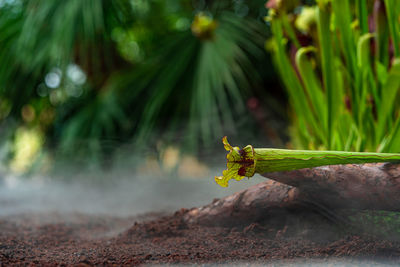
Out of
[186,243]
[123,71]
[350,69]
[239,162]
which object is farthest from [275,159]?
[123,71]

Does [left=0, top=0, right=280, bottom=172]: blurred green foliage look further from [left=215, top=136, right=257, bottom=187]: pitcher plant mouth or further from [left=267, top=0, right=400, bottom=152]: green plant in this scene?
[left=215, top=136, right=257, bottom=187]: pitcher plant mouth

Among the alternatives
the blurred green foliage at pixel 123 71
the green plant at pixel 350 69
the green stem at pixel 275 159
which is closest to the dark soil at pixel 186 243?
the green stem at pixel 275 159

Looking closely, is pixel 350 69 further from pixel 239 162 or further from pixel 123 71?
pixel 123 71

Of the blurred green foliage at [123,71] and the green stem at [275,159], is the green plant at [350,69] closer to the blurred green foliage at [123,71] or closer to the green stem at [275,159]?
the green stem at [275,159]

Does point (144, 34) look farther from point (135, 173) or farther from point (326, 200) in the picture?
point (326, 200)

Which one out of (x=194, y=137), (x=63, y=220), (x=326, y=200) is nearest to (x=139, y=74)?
(x=194, y=137)

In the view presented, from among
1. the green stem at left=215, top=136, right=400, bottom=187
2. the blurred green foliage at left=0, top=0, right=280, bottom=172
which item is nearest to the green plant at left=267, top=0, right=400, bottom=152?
the green stem at left=215, top=136, right=400, bottom=187
